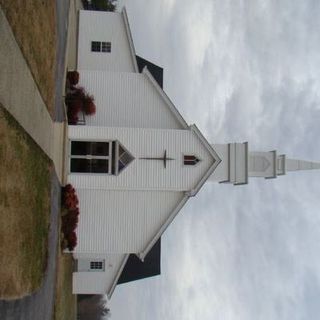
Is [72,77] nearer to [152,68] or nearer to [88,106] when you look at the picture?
[88,106]

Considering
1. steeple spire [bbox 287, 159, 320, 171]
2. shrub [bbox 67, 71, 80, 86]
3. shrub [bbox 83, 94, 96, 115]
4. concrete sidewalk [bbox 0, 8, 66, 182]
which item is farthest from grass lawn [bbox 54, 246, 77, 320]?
steeple spire [bbox 287, 159, 320, 171]

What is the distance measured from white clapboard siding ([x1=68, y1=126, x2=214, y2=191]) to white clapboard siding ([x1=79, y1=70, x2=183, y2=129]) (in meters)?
0.89

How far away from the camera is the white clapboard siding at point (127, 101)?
30.5m

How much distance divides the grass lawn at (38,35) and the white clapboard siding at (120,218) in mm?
7606

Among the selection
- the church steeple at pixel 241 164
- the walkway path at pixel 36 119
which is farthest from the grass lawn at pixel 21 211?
the church steeple at pixel 241 164

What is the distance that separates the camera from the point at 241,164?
32.3 metres

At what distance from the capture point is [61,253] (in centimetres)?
2878

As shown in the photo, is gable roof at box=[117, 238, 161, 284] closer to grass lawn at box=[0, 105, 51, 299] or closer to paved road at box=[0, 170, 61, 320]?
paved road at box=[0, 170, 61, 320]

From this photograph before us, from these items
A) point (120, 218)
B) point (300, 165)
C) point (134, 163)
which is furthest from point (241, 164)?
Result: point (120, 218)

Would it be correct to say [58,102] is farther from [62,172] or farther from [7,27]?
[7,27]

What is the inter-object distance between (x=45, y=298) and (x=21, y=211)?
7.15 meters

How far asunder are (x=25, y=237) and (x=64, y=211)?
9711 millimetres

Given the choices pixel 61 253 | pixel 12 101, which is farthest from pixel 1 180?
pixel 61 253

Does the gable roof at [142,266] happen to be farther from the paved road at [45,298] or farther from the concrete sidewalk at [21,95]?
the concrete sidewalk at [21,95]
